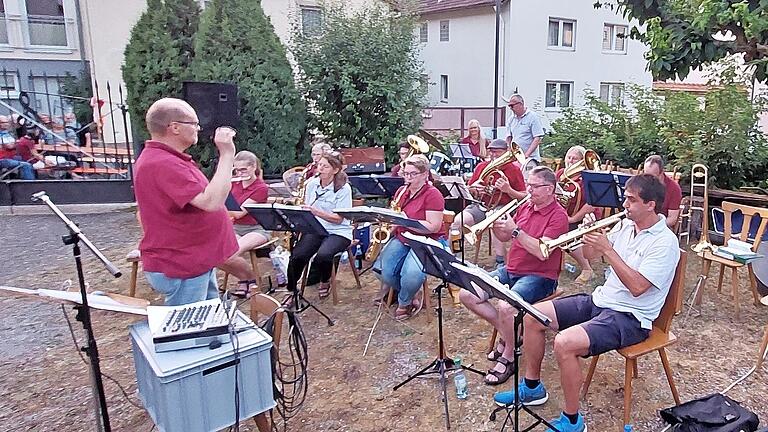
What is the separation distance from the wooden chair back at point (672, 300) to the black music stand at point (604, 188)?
222 cm

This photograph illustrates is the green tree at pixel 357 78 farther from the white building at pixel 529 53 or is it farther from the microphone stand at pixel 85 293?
the white building at pixel 529 53

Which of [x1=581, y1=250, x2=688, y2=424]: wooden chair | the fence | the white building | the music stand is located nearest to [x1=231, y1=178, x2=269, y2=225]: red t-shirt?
the music stand

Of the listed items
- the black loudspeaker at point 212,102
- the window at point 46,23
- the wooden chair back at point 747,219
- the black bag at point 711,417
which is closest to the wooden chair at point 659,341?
the black bag at point 711,417

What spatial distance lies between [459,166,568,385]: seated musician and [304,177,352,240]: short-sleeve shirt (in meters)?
1.58

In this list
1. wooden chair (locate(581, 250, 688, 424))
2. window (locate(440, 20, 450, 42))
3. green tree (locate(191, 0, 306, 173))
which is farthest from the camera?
window (locate(440, 20, 450, 42))

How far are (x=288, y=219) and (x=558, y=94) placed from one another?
17.4 metres

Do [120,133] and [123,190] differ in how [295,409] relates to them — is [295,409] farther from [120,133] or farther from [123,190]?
[120,133]

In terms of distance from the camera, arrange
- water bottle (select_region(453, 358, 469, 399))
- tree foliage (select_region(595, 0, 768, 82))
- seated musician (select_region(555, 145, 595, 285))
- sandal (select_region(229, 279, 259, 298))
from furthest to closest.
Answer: tree foliage (select_region(595, 0, 768, 82))
seated musician (select_region(555, 145, 595, 285))
sandal (select_region(229, 279, 259, 298))
water bottle (select_region(453, 358, 469, 399))

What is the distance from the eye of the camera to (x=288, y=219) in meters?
4.34

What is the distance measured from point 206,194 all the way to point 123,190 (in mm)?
7476

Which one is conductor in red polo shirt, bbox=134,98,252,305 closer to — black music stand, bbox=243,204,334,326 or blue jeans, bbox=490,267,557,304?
black music stand, bbox=243,204,334,326

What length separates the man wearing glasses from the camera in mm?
7398

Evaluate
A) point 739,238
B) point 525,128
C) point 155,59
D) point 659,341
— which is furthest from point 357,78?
point 659,341

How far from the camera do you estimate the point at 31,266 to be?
247 inches
